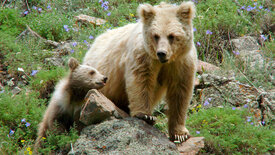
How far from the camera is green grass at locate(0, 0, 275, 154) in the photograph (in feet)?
15.6

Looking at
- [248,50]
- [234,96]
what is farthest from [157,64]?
[248,50]

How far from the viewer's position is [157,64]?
4465mm

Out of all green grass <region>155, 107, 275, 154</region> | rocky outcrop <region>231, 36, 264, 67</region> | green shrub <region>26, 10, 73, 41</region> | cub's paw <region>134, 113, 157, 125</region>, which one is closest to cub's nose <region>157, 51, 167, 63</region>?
cub's paw <region>134, 113, 157, 125</region>

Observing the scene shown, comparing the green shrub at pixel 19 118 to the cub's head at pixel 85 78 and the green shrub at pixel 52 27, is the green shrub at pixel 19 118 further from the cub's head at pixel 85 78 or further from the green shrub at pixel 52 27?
the green shrub at pixel 52 27

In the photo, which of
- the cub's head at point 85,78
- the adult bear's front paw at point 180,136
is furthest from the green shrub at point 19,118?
the adult bear's front paw at point 180,136

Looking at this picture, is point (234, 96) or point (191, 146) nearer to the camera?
point (191, 146)

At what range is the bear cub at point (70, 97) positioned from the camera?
465 centimetres

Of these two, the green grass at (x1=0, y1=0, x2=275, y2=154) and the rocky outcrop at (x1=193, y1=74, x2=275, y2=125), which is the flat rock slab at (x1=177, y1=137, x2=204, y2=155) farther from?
the rocky outcrop at (x1=193, y1=74, x2=275, y2=125)

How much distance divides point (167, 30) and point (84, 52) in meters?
3.12

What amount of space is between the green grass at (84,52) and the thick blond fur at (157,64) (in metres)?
0.74

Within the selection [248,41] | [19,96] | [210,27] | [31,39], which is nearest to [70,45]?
[31,39]

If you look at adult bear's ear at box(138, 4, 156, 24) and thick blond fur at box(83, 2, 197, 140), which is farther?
adult bear's ear at box(138, 4, 156, 24)

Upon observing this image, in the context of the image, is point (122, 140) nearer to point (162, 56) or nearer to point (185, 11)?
point (162, 56)

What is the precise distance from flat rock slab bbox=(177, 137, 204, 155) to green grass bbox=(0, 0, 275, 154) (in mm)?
260
